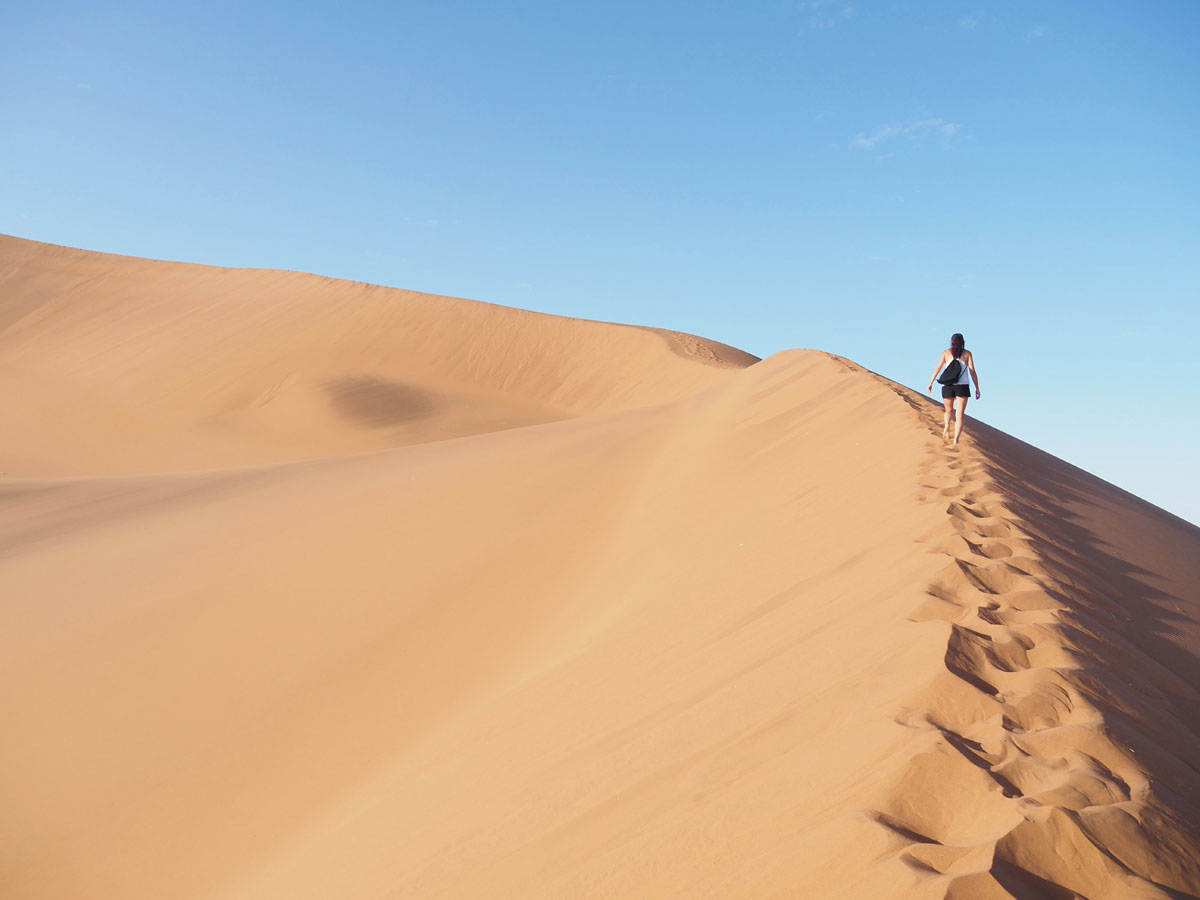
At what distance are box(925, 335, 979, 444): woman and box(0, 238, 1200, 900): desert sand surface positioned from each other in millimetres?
357

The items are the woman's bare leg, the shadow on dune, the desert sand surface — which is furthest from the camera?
the shadow on dune

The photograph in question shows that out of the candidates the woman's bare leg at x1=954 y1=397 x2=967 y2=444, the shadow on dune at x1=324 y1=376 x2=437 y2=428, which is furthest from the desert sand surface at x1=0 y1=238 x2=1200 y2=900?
the shadow on dune at x1=324 y1=376 x2=437 y2=428

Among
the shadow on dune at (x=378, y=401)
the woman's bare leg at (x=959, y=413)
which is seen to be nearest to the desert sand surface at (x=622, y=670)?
the woman's bare leg at (x=959, y=413)

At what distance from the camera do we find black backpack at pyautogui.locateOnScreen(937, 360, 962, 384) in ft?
26.4

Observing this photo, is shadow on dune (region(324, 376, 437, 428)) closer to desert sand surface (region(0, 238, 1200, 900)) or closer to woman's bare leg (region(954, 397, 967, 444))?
desert sand surface (region(0, 238, 1200, 900))

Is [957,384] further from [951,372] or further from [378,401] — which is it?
[378,401]

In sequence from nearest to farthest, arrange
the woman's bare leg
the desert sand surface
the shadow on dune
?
the desert sand surface, the woman's bare leg, the shadow on dune

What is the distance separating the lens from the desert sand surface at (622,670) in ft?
8.21

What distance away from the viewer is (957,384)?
8000mm

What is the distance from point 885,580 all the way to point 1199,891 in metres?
2.26

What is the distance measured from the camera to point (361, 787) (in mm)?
5301

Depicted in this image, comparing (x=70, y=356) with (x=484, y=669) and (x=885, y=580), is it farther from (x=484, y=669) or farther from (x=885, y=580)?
(x=885, y=580)

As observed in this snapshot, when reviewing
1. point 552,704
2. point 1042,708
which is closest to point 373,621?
point 552,704

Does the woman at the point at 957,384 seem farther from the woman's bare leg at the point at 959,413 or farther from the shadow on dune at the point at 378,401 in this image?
the shadow on dune at the point at 378,401
